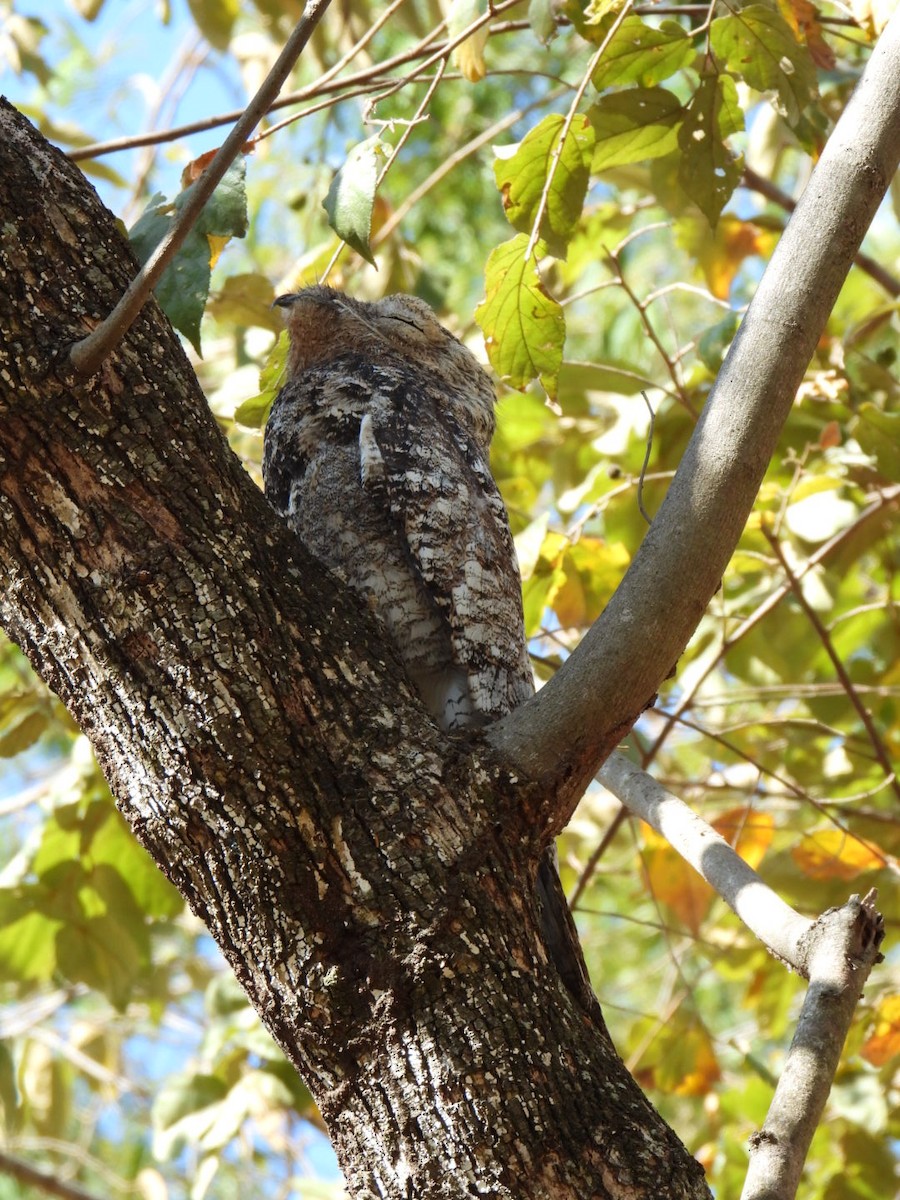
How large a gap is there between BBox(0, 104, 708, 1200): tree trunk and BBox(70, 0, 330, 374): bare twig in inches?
2.0

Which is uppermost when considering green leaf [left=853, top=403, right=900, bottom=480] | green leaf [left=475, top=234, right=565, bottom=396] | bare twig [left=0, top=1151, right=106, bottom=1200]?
green leaf [left=853, top=403, right=900, bottom=480]

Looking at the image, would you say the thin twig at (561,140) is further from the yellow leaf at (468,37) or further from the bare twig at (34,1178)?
the bare twig at (34,1178)

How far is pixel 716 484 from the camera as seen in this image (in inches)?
54.7

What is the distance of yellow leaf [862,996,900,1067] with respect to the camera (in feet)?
8.95

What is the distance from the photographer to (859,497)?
3.01 meters

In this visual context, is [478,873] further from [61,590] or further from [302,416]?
[302,416]

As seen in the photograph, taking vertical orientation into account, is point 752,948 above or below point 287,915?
above

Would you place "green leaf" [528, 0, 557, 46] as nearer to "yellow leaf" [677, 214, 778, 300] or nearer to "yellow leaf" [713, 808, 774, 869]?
"yellow leaf" [677, 214, 778, 300]

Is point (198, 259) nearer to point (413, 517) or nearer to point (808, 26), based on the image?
point (413, 517)

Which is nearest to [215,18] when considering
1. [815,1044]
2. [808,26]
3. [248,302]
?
[248,302]

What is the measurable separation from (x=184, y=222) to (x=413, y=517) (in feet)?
2.90

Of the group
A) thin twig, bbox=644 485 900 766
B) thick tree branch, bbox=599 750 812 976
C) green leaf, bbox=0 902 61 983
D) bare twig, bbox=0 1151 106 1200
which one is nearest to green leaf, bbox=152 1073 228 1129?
bare twig, bbox=0 1151 106 1200

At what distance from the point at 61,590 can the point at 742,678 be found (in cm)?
222

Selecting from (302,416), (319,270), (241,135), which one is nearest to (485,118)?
(319,270)
